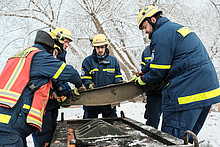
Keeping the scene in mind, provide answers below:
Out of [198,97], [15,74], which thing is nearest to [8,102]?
[15,74]

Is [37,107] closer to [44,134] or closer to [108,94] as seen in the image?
[44,134]

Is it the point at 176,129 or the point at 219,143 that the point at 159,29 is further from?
the point at 219,143

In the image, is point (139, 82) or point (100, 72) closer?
point (139, 82)

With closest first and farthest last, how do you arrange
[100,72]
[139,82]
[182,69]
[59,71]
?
[59,71] < [182,69] < [139,82] < [100,72]

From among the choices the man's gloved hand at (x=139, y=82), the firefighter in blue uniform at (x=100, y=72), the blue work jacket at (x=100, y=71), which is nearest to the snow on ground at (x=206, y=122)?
the firefighter in blue uniform at (x=100, y=72)

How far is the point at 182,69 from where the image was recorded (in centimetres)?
247

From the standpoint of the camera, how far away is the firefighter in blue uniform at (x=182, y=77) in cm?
236

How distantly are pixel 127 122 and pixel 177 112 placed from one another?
79cm

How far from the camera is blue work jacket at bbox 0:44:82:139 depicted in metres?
2.01

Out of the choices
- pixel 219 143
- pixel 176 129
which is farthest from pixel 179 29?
pixel 219 143

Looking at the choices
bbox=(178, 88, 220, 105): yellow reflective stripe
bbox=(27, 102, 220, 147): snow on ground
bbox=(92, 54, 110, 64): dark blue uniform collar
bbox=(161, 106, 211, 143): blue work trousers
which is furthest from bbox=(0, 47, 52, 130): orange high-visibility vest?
bbox=(27, 102, 220, 147): snow on ground

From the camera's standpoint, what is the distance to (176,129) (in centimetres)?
238

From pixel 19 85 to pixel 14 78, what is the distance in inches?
3.6

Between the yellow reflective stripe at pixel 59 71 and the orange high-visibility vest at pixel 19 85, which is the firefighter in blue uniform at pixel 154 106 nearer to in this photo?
the yellow reflective stripe at pixel 59 71
